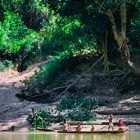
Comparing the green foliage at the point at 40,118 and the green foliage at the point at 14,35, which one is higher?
the green foliage at the point at 14,35

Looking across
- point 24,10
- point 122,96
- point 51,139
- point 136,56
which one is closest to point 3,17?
point 24,10

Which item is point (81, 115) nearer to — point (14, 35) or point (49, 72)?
point (49, 72)

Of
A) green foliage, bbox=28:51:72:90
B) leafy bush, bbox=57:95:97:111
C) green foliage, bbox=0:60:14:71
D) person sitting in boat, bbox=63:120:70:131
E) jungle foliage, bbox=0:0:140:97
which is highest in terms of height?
jungle foliage, bbox=0:0:140:97

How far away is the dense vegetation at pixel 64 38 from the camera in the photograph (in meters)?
35.4

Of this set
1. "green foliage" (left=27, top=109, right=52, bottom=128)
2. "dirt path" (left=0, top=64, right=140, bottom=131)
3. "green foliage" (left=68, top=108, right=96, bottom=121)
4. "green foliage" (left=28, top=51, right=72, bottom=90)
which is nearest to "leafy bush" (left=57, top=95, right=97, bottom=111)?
"dirt path" (left=0, top=64, right=140, bottom=131)

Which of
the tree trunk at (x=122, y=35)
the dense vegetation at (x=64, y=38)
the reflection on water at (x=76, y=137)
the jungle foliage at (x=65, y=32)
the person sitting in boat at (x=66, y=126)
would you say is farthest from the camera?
the dense vegetation at (x=64, y=38)

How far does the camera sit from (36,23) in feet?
166

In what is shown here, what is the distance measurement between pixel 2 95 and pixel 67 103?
6.87 m

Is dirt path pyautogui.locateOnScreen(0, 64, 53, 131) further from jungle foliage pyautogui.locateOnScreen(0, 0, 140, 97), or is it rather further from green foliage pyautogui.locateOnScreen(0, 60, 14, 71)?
jungle foliage pyautogui.locateOnScreen(0, 0, 140, 97)

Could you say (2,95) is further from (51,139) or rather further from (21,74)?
(51,139)

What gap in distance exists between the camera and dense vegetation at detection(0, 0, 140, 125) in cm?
3538

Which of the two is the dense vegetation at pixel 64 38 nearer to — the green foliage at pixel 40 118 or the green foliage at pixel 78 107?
the green foliage at pixel 78 107

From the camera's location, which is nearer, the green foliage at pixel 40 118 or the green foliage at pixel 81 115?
the green foliage at pixel 40 118

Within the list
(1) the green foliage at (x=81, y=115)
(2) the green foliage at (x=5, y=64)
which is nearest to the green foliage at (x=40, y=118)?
(1) the green foliage at (x=81, y=115)
